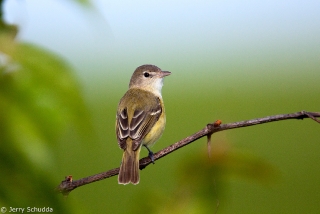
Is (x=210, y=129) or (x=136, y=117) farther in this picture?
(x=136, y=117)

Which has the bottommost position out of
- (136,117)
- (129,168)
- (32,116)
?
(32,116)

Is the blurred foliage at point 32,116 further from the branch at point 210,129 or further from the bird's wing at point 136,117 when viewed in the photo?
the bird's wing at point 136,117

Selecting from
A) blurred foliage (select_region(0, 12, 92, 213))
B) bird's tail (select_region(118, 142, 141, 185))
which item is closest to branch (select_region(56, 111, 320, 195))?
blurred foliage (select_region(0, 12, 92, 213))

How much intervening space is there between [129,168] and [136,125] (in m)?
0.66

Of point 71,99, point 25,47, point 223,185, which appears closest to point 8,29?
point 25,47

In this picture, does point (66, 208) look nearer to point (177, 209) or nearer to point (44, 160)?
point (44, 160)

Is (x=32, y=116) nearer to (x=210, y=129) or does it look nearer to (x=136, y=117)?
(x=210, y=129)

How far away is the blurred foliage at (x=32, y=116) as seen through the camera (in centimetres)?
95

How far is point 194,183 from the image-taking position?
1771 mm

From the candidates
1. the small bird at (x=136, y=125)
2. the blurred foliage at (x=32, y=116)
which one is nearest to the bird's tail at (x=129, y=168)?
the small bird at (x=136, y=125)

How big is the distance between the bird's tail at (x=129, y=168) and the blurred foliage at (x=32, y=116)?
7.04ft

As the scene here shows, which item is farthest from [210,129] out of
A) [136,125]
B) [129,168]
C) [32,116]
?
[136,125]

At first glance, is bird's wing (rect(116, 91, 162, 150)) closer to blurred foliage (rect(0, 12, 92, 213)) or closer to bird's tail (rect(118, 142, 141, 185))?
bird's tail (rect(118, 142, 141, 185))

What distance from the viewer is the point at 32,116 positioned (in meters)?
1.14
